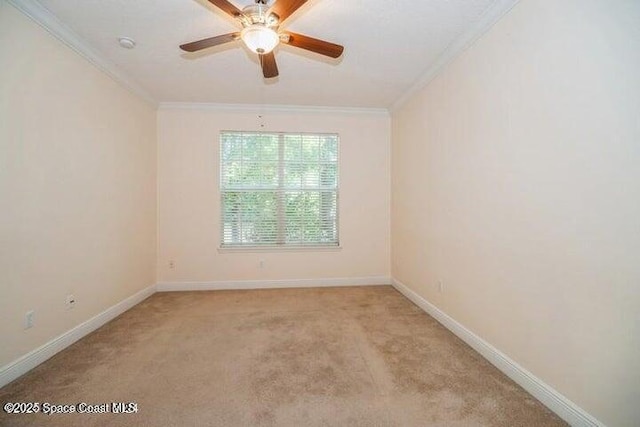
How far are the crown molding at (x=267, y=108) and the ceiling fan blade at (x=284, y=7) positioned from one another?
229 centimetres

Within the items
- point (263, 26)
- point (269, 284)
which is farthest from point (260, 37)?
point (269, 284)

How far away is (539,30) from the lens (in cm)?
167

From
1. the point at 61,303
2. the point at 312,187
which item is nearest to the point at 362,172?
the point at 312,187

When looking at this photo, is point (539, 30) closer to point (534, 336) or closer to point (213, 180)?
point (534, 336)

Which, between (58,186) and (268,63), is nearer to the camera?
(268,63)

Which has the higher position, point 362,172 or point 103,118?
point 103,118

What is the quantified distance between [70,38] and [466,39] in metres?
3.30

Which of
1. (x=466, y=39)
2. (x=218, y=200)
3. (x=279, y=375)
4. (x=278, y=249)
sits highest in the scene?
(x=466, y=39)

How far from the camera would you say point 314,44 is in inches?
75.1

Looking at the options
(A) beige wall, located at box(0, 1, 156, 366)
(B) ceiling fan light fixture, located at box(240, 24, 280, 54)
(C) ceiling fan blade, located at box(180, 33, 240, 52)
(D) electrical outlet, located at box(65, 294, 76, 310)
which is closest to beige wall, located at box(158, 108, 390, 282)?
(A) beige wall, located at box(0, 1, 156, 366)

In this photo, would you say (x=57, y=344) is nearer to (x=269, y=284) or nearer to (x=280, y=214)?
(x=269, y=284)

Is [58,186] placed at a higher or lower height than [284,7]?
lower

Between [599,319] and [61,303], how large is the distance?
3674 millimetres

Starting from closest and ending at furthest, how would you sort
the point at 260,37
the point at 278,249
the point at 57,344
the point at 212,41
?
the point at 260,37
the point at 212,41
the point at 57,344
the point at 278,249
